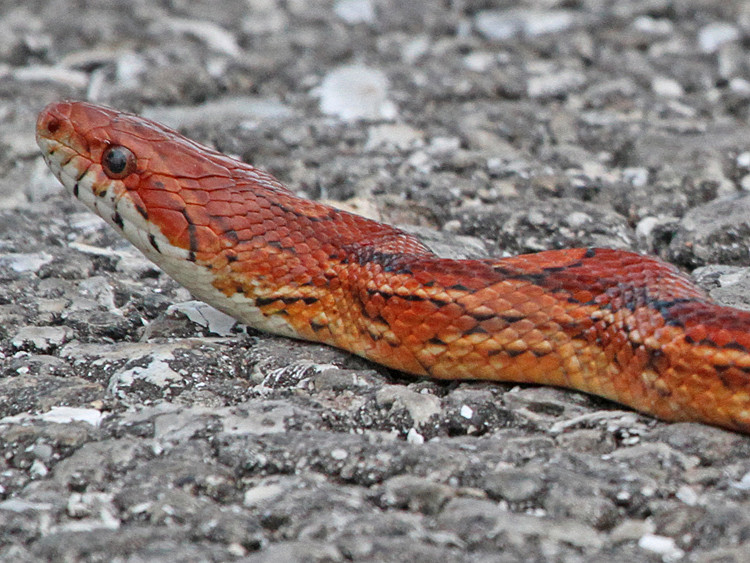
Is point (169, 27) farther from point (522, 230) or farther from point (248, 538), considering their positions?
point (248, 538)

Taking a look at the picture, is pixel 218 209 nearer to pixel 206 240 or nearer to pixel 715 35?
pixel 206 240

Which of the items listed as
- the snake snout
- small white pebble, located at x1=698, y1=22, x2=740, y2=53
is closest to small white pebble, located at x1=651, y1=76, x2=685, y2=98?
small white pebble, located at x1=698, y1=22, x2=740, y2=53

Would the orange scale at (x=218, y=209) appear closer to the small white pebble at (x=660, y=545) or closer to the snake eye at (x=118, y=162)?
the snake eye at (x=118, y=162)

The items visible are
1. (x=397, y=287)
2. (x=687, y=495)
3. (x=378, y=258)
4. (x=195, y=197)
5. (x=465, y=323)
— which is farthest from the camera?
(x=195, y=197)

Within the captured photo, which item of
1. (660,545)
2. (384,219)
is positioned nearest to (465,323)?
(660,545)

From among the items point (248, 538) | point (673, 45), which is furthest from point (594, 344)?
point (673, 45)

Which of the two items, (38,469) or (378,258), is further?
(378,258)
